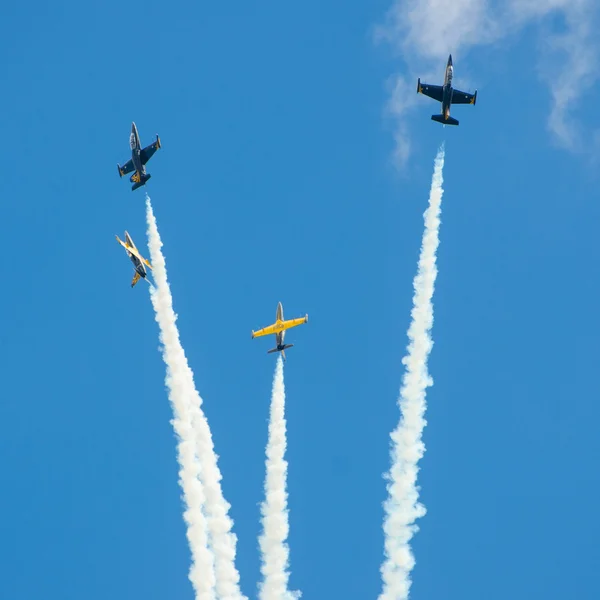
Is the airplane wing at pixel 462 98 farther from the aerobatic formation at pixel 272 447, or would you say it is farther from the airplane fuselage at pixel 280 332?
the airplane fuselage at pixel 280 332

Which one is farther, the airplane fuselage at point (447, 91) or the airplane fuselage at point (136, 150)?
the airplane fuselage at point (136, 150)

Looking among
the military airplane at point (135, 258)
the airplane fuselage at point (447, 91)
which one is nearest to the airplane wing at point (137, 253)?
the military airplane at point (135, 258)

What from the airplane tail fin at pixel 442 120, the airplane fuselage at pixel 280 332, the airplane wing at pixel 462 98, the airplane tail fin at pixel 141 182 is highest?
the airplane wing at pixel 462 98

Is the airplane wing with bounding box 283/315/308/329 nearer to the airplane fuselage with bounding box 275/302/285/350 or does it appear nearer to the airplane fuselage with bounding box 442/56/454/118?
the airplane fuselage with bounding box 275/302/285/350

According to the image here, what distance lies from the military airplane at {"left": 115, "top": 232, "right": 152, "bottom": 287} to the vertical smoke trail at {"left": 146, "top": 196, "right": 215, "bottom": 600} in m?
1.97

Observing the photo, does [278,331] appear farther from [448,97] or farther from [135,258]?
[448,97]

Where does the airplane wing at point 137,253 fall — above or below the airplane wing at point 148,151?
below

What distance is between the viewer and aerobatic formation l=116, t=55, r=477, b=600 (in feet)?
262

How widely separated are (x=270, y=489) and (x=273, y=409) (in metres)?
6.58

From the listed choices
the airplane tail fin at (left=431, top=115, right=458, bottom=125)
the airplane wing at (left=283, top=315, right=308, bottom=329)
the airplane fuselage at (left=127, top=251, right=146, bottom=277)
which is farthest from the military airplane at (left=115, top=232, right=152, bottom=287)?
the airplane tail fin at (left=431, top=115, right=458, bottom=125)

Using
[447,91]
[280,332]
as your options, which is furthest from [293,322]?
[447,91]

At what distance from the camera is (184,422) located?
277ft

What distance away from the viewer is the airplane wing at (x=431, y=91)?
8462cm

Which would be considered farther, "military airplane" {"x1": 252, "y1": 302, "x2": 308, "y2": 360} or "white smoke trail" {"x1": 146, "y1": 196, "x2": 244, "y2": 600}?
"military airplane" {"x1": 252, "y1": 302, "x2": 308, "y2": 360}
